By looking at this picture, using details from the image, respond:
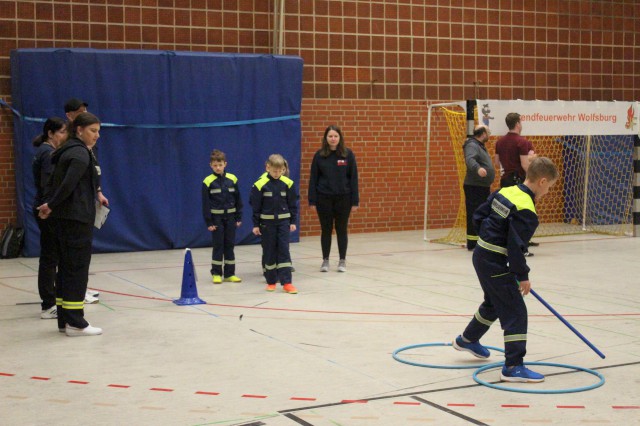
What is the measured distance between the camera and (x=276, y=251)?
10477mm

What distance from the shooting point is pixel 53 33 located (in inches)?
576

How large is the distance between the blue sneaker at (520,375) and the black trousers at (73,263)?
3.82 m

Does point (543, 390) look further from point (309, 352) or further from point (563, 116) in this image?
point (563, 116)

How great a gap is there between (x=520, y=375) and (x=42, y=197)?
489 centimetres

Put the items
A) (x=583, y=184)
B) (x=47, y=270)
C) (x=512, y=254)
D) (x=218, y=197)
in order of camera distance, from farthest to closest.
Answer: (x=583, y=184), (x=218, y=197), (x=47, y=270), (x=512, y=254)

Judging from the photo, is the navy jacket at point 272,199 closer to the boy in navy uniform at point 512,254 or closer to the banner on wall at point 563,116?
the boy in navy uniform at point 512,254

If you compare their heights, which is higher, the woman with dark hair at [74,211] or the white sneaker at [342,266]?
the woman with dark hair at [74,211]

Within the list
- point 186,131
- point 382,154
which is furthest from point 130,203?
point 382,154

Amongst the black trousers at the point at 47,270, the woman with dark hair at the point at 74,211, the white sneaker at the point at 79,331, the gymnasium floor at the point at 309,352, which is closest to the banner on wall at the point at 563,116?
the gymnasium floor at the point at 309,352

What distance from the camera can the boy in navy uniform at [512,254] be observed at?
6.19 metres

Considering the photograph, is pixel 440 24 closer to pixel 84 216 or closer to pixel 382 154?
pixel 382 154

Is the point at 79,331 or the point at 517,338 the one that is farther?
the point at 79,331

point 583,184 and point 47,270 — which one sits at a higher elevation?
point 583,184

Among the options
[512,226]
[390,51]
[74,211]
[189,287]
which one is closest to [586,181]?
[390,51]
